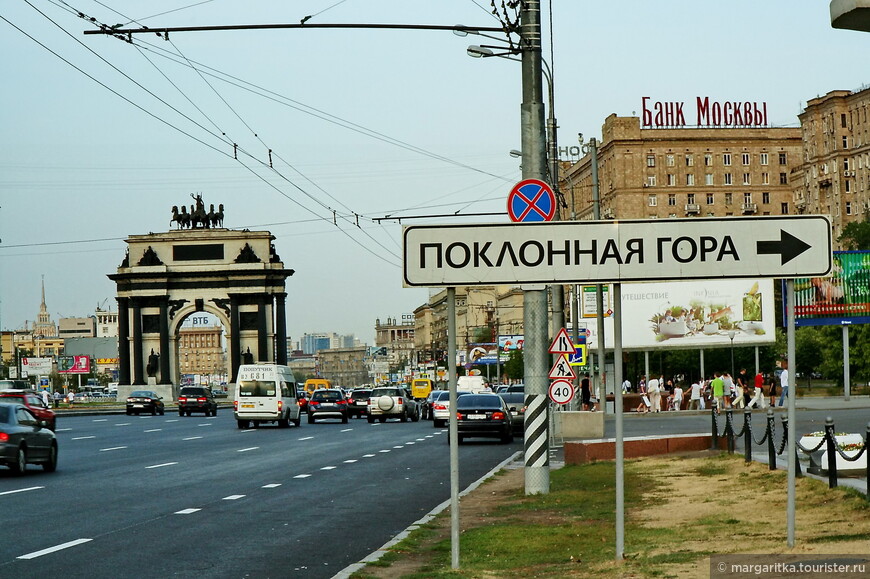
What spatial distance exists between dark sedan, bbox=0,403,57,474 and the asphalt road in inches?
13.6

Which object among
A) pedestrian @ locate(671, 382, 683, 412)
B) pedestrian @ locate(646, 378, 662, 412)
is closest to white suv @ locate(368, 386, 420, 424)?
pedestrian @ locate(646, 378, 662, 412)

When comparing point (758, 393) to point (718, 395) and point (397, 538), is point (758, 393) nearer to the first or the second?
point (718, 395)

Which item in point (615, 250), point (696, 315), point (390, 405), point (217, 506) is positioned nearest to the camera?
point (615, 250)

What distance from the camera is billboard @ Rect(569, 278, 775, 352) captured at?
61.0 meters

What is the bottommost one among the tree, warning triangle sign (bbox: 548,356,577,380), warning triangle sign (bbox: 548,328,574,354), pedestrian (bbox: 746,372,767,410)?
pedestrian (bbox: 746,372,767,410)

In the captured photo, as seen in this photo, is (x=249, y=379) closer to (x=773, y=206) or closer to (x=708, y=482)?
(x=708, y=482)

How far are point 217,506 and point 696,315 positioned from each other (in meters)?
46.0

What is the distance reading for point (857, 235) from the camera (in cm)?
10969

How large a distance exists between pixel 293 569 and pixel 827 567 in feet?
15.4

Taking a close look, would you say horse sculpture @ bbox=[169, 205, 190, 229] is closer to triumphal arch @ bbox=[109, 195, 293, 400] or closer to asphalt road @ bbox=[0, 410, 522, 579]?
triumphal arch @ bbox=[109, 195, 293, 400]

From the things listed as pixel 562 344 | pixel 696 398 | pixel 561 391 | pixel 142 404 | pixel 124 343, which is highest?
pixel 124 343

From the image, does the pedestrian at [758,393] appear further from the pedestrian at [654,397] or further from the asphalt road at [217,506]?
the asphalt road at [217,506]

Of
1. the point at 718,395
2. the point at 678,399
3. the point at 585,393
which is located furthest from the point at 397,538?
the point at 678,399

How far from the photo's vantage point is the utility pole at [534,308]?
18.2 metres
